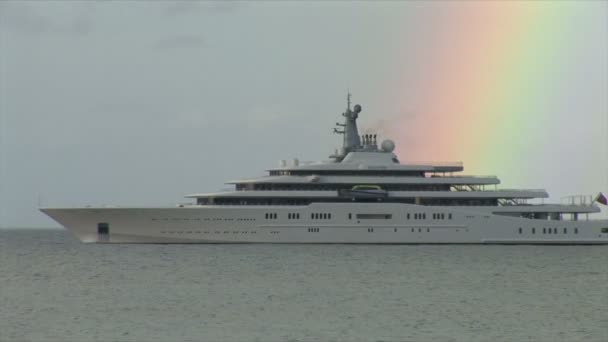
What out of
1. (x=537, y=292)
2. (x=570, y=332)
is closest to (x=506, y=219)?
(x=537, y=292)

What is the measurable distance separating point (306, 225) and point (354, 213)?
2866mm

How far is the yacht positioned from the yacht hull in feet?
0.18

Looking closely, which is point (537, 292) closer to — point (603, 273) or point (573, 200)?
point (603, 273)

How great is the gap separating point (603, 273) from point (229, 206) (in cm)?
2145

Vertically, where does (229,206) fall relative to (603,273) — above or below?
above

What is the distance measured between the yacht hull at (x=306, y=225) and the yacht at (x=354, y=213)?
0.18 feet

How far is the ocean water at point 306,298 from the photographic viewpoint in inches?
961

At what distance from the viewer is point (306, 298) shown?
31391mm

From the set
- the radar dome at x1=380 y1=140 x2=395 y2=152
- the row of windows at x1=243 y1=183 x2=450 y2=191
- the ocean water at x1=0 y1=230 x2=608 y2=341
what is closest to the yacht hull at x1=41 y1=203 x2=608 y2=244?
the row of windows at x1=243 y1=183 x2=450 y2=191

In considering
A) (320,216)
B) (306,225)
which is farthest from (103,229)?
(320,216)

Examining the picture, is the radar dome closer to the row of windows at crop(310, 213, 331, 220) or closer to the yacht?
the yacht

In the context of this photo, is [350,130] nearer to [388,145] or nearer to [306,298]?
[388,145]

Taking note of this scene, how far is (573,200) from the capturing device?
60.5 metres

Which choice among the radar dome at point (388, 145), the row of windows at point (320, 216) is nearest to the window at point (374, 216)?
the row of windows at point (320, 216)
